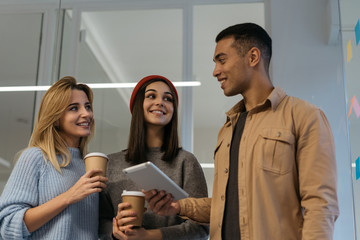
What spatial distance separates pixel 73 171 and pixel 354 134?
5.10 ft

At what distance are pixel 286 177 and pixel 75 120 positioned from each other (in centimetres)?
110

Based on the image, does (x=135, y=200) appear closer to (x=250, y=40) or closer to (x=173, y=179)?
(x=173, y=179)

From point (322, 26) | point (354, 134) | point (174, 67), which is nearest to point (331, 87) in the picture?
point (322, 26)

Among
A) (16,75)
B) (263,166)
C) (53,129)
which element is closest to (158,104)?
(53,129)

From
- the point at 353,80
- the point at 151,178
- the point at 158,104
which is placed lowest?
the point at 151,178

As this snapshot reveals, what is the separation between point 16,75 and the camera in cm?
375

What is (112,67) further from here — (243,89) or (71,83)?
(243,89)

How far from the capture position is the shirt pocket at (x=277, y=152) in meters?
1.60

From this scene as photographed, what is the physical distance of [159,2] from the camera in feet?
12.6

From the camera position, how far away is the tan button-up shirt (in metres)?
1.49

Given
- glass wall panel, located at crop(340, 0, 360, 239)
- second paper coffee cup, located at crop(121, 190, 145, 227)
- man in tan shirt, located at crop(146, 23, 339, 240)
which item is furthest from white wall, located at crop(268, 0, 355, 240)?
second paper coffee cup, located at crop(121, 190, 145, 227)

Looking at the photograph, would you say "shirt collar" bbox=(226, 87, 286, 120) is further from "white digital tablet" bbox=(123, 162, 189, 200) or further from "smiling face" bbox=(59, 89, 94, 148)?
"smiling face" bbox=(59, 89, 94, 148)

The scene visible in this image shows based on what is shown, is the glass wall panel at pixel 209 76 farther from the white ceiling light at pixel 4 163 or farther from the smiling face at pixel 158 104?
the white ceiling light at pixel 4 163

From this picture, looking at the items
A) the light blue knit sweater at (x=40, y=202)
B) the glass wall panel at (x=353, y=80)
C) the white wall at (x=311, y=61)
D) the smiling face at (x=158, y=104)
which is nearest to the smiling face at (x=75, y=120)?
the light blue knit sweater at (x=40, y=202)
